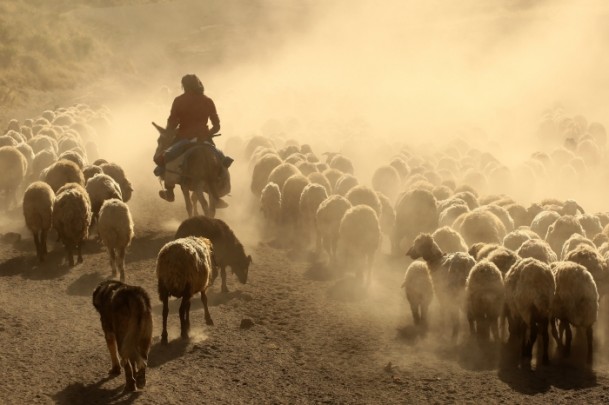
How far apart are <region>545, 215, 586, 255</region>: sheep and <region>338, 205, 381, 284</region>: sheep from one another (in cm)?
324

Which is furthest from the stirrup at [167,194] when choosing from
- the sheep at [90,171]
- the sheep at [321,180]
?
the sheep at [321,180]

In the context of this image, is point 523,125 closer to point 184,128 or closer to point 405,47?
point 184,128

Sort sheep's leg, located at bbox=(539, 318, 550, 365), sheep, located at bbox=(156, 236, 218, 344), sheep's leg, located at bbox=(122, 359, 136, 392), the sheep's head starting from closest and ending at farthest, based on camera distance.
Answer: sheep's leg, located at bbox=(122, 359, 136, 392), sheep's leg, located at bbox=(539, 318, 550, 365), sheep, located at bbox=(156, 236, 218, 344), the sheep's head

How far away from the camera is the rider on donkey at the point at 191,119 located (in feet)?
50.3

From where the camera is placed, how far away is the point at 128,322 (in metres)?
8.05

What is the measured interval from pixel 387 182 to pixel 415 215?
4.19 metres

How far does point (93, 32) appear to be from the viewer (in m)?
60.1

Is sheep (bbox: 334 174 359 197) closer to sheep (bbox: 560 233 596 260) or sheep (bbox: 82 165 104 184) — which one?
sheep (bbox: 82 165 104 184)

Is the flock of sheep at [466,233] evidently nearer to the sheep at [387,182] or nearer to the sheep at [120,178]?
the sheep at [387,182]

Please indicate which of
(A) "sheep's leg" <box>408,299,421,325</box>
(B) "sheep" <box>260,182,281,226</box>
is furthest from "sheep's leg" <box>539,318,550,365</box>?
(B) "sheep" <box>260,182,281,226</box>

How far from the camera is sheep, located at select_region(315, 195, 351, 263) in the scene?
14539mm

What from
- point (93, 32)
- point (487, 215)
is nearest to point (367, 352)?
point (487, 215)

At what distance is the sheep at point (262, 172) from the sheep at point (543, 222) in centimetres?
710

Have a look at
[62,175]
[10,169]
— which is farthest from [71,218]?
[10,169]
